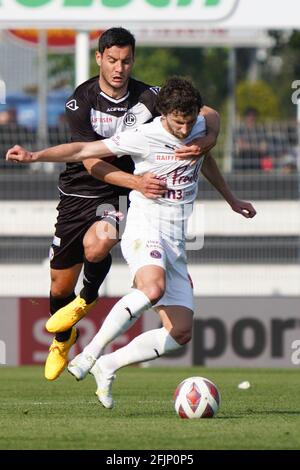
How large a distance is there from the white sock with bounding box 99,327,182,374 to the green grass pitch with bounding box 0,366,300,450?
0.38m

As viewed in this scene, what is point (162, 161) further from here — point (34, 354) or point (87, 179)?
point (34, 354)

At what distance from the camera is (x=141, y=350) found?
9555 mm

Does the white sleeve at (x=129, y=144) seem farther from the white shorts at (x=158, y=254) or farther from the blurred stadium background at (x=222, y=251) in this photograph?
the blurred stadium background at (x=222, y=251)

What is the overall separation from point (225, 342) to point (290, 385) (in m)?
4.30

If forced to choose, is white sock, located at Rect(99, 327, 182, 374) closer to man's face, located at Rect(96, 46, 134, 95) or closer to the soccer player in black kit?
the soccer player in black kit

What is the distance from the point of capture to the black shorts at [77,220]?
10.7 meters

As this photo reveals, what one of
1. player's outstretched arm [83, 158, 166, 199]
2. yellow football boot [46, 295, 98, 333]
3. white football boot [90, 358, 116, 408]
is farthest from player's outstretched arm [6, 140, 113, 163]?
yellow football boot [46, 295, 98, 333]

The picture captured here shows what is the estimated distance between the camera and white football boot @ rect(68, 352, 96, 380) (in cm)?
940

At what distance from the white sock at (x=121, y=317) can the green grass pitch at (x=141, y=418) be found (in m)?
0.50

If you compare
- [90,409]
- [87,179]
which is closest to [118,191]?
[87,179]

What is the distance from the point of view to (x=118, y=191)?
35.6 ft

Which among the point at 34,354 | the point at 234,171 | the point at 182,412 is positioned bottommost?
the point at 34,354

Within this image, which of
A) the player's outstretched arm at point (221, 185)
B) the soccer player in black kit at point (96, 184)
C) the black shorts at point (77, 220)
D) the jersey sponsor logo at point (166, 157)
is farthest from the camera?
the black shorts at point (77, 220)

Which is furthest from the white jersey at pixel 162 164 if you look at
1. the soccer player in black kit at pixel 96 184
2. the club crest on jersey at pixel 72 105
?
the club crest on jersey at pixel 72 105
